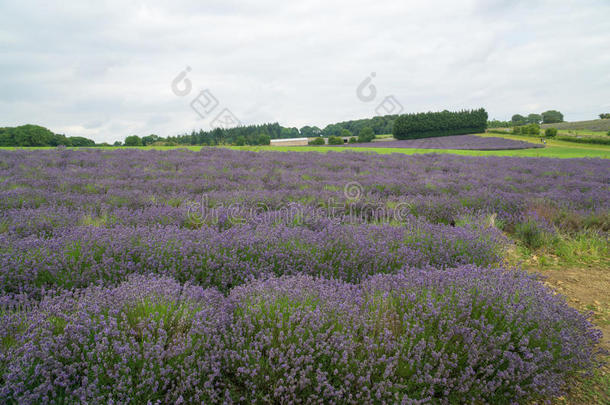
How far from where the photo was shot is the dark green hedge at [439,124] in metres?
40.9

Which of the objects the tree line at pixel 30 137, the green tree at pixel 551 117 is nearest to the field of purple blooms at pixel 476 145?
the tree line at pixel 30 137

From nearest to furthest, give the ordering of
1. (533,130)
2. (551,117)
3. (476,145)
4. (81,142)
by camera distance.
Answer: (476,145) → (81,142) → (533,130) → (551,117)

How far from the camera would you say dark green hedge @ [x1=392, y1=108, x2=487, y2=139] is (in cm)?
4088

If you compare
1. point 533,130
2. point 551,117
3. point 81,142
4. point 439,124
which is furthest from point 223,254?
point 551,117

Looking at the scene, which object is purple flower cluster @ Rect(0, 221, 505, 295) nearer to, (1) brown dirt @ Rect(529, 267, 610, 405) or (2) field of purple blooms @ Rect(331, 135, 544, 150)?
(1) brown dirt @ Rect(529, 267, 610, 405)

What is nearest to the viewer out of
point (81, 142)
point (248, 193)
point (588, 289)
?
point (588, 289)

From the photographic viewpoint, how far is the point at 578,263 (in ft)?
13.8

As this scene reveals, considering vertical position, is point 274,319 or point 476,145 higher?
point 476,145

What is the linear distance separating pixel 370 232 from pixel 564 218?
159 inches

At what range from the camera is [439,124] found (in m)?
41.3

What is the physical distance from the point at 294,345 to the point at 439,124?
146ft

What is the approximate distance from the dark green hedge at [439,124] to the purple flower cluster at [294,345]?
4135 centimetres

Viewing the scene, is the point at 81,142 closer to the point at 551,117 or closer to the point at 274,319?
the point at 274,319

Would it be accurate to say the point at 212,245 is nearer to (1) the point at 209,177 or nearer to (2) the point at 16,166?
(1) the point at 209,177
